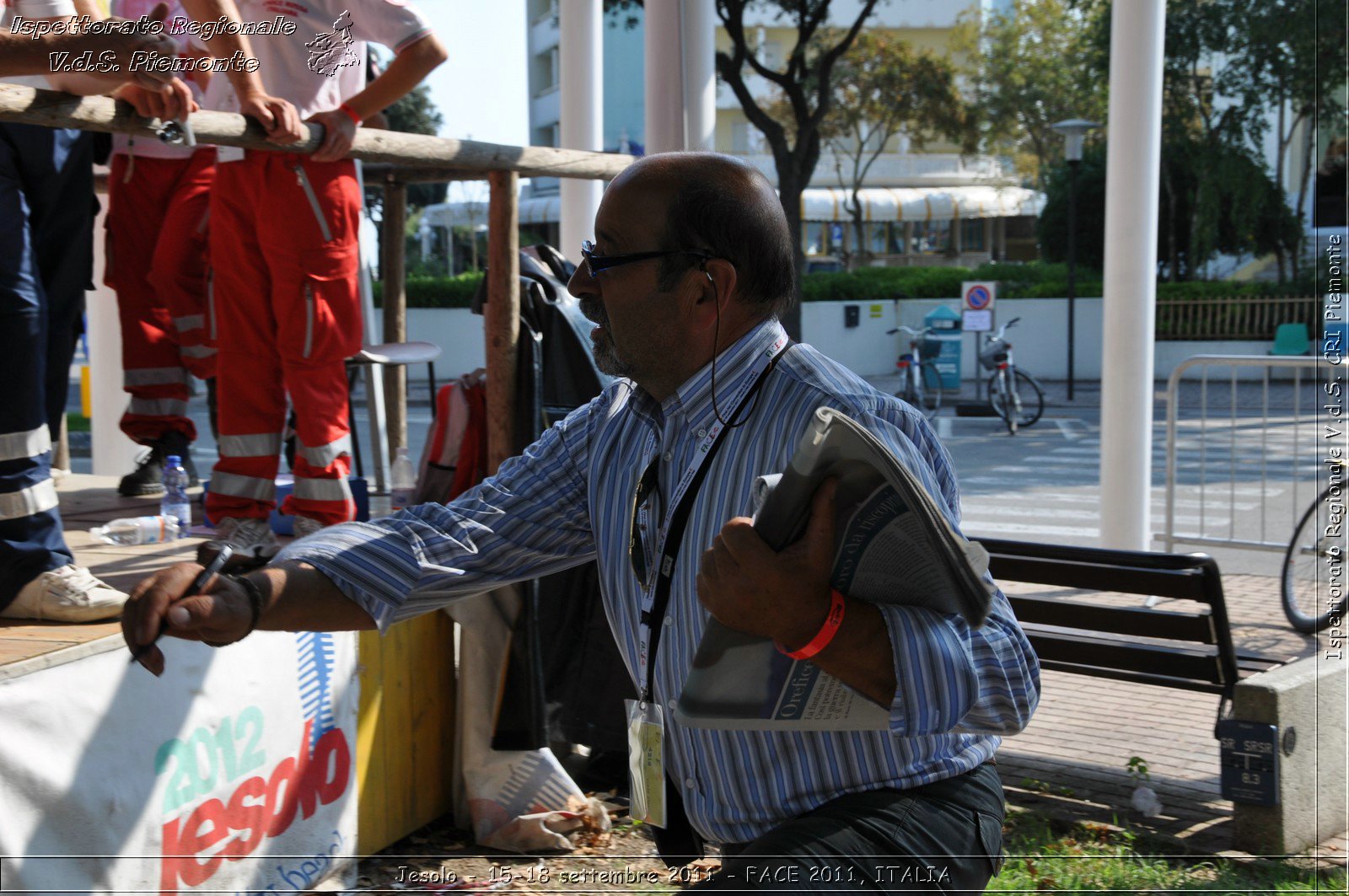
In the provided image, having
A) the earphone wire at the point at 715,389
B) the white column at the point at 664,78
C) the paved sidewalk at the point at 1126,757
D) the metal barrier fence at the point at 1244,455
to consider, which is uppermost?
the white column at the point at 664,78

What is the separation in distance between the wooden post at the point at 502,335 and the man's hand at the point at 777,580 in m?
3.03

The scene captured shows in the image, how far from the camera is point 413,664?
15.2ft

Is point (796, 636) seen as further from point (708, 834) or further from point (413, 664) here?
point (413, 664)

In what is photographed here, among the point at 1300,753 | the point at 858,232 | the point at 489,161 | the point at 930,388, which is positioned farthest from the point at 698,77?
A: the point at 858,232

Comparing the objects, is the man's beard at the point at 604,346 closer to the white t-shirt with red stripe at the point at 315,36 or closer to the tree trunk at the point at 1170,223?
the white t-shirt with red stripe at the point at 315,36

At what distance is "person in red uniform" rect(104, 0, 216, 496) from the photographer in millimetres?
5258

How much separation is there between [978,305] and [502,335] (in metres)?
18.8

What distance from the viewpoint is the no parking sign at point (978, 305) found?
2227cm

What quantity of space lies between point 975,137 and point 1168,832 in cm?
3370

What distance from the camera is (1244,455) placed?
1586cm

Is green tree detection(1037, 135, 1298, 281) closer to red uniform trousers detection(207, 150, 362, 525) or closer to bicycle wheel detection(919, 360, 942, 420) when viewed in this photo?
bicycle wheel detection(919, 360, 942, 420)

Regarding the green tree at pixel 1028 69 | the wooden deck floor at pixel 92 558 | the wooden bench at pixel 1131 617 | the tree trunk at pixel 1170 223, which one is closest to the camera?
the wooden deck floor at pixel 92 558

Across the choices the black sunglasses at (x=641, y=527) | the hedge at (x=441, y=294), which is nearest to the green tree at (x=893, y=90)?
the hedge at (x=441, y=294)

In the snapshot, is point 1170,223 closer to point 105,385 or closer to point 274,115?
point 105,385
